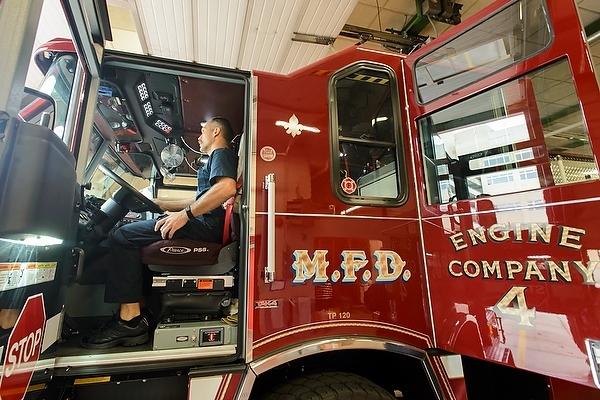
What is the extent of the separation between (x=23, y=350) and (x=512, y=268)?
1887 mm

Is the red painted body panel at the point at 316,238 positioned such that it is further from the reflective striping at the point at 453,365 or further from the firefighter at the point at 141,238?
the firefighter at the point at 141,238

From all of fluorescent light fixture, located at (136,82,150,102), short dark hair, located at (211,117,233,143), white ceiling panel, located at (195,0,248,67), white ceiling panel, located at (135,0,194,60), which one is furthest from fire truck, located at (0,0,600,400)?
white ceiling panel, located at (195,0,248,67)

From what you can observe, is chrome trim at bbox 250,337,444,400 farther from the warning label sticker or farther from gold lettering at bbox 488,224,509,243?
the warning label sticker

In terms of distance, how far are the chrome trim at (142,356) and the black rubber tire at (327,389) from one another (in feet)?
0.97

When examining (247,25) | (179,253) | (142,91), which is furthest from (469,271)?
(247,25)

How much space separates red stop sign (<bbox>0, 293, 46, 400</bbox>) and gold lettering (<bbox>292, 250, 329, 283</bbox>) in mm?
997

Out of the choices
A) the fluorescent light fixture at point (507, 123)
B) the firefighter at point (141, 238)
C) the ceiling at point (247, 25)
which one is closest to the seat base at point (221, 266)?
the firefighter at point (141, 238)

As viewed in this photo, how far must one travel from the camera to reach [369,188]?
1896 millimetres

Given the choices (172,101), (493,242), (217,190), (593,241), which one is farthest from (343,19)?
(593,241)

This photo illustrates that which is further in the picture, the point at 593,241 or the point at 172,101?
the point at 172,101

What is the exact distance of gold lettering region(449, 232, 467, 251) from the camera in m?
1.58

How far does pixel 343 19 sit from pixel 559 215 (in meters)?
2.42

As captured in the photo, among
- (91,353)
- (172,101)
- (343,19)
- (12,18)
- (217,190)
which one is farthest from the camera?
(343,19)

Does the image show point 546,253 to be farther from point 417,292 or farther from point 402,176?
point 402,176
